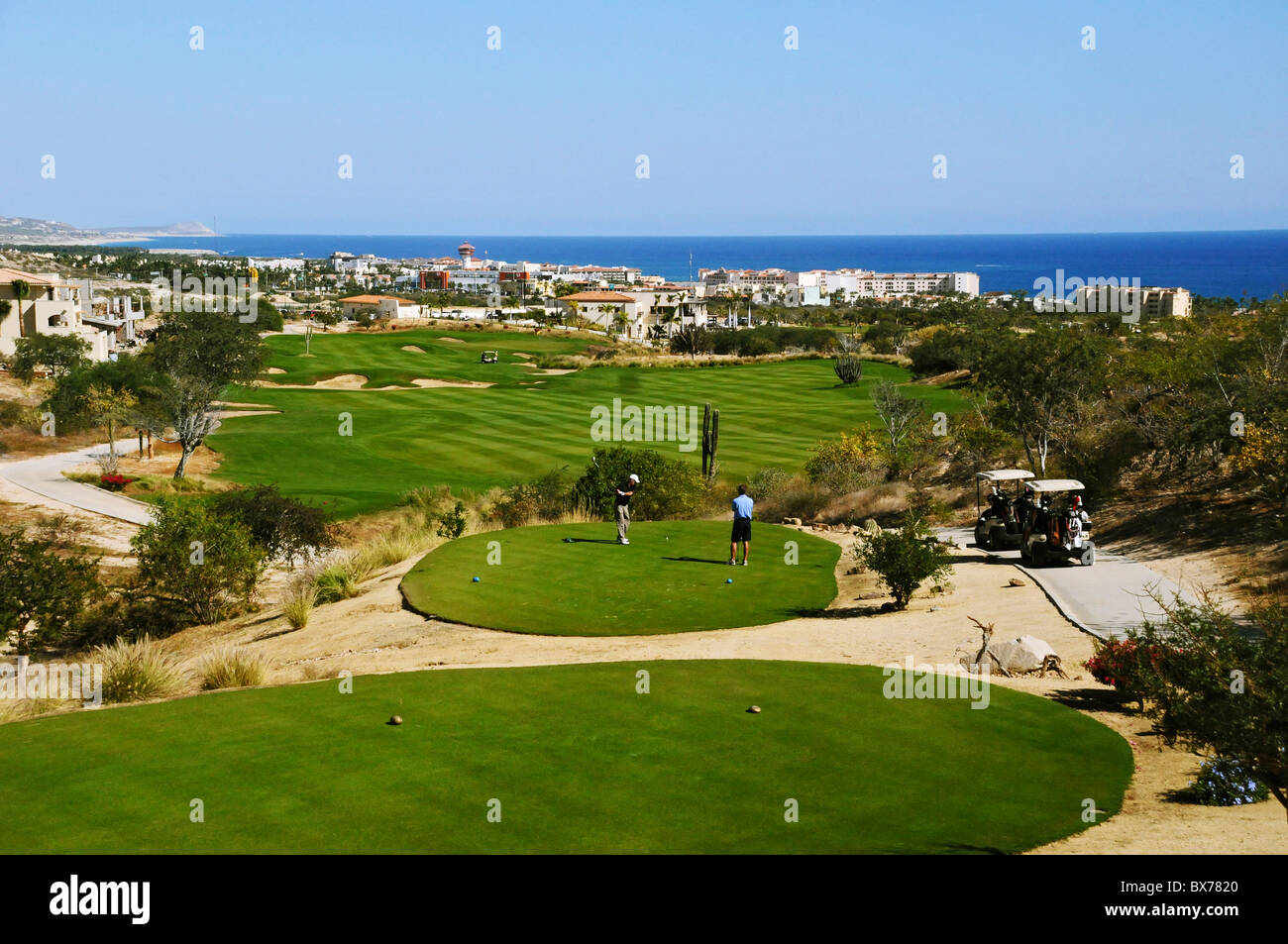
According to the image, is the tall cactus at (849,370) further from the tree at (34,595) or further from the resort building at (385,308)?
the resort building at (385,308)

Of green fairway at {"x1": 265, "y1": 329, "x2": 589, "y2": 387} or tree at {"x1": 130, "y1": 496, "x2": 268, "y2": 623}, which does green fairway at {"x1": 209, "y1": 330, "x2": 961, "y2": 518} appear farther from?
tree at {"x1": 130, "y1": 496, "x2": 268, "y2": 623}

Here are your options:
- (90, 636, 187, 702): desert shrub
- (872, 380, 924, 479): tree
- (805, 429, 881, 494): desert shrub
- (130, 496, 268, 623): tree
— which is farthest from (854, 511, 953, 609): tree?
(872, 380, 924, 479): tree

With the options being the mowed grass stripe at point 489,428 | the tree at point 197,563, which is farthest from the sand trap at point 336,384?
the tree at point 197,563

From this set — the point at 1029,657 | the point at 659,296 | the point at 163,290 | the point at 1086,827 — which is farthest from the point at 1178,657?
the point at 659,296

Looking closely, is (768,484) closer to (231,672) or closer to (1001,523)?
(1001,523)
